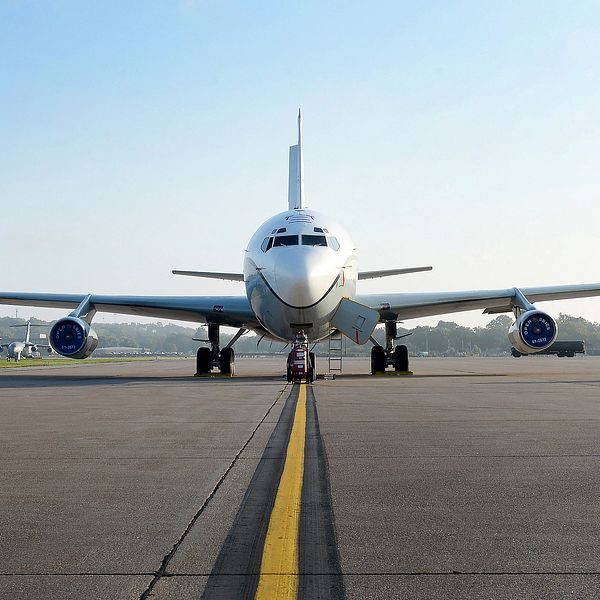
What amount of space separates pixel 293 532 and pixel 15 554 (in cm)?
142

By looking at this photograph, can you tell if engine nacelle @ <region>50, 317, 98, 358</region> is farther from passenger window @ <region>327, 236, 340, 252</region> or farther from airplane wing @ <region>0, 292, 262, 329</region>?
passenger window @ <region>327, 236, 340, 252</region>

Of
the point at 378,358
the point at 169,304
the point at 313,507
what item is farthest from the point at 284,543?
the point at 378,358

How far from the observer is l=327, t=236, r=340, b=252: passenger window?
75.2ft

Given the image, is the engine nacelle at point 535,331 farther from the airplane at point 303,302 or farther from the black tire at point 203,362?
the black tire at point 203,362

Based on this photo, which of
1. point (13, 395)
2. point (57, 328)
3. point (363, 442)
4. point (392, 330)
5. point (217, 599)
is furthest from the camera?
point (392, 330)

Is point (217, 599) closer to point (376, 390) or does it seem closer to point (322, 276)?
point (376, 390)

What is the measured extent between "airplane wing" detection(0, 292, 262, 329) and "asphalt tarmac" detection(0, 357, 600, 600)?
1615 cm

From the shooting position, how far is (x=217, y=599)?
3.19 m

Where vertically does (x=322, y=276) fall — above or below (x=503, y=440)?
above

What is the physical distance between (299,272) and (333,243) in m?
2.44

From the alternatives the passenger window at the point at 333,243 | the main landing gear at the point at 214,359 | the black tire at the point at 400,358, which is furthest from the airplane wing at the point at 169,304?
the black tire at the point at 400,358

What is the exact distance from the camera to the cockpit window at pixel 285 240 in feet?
73.2

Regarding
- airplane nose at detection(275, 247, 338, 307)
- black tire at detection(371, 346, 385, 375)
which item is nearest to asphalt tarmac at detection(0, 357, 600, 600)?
airplane nose at detection(275, 247, 338, 307)

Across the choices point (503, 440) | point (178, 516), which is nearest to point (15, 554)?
point (178, 516)
